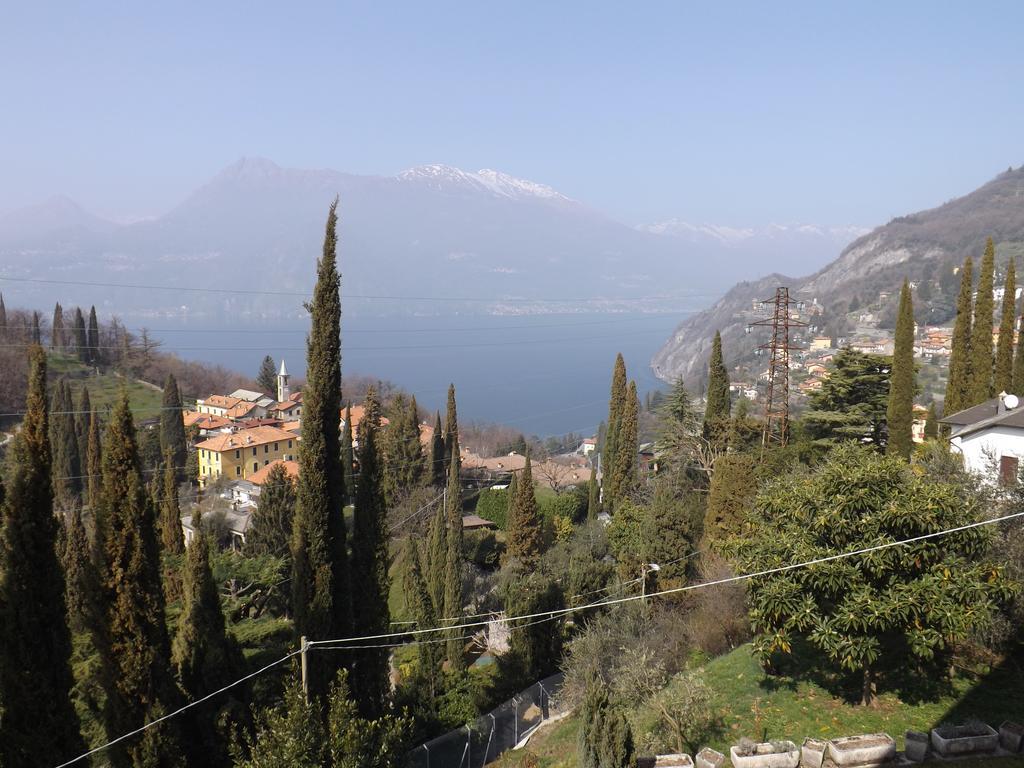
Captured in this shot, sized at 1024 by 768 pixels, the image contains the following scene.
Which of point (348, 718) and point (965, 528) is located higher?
point (965, 528)

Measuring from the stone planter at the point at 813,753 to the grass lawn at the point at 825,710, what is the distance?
107 centimetres

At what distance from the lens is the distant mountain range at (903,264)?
101 m

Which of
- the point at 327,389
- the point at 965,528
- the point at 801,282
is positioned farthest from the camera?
the point at 801,282

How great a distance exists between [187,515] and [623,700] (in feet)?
103

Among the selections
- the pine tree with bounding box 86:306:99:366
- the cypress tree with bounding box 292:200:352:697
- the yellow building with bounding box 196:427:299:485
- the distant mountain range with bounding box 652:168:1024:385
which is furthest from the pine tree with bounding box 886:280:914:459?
the distant mountain range with bounding box 652:168:1024:385

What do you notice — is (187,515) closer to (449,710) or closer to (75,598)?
(75,598)

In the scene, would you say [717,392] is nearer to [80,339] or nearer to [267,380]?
[267,380]

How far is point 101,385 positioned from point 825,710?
5892 centimetres

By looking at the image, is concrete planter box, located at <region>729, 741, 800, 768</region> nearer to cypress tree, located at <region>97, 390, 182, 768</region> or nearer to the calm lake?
cypress tree, located at <region>97, 390, 182, 768</region>

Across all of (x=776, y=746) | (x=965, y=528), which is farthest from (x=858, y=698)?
(x=965, y=528)

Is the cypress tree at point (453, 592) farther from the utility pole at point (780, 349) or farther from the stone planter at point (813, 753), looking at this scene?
the stone planter at point (813, 753)

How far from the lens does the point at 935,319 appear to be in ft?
287

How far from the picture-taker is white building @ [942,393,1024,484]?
A: 1670cm

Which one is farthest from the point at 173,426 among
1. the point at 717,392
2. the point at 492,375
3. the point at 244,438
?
the point at 492,375
